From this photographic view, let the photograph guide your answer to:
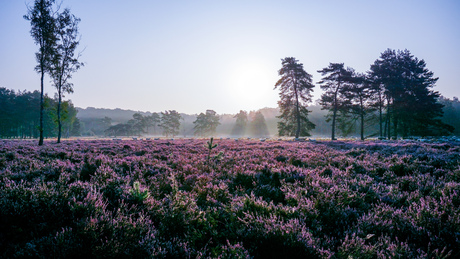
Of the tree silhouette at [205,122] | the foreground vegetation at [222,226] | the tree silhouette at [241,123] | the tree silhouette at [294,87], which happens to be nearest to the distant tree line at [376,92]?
the tree silhouette at [294,87]

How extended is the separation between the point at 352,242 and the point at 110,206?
3.57 metres

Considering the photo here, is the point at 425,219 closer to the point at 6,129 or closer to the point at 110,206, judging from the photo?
the point at 110,206

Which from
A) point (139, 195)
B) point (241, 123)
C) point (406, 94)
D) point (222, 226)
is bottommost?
point (222, 226)

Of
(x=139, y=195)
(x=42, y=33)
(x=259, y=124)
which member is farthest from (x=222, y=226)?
(x=259, y=124)

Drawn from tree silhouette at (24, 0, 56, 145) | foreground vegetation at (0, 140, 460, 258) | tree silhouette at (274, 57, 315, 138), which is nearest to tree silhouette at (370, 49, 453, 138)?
tree silhouette at (274, 57, 315, 138)

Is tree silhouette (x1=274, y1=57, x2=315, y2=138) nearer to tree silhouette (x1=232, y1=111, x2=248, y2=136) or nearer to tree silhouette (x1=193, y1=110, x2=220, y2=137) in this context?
tree silhouette (x1=193, y1=110, x2=220, y2=137)

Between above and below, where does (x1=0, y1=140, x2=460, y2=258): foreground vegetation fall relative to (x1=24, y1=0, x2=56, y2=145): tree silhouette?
below

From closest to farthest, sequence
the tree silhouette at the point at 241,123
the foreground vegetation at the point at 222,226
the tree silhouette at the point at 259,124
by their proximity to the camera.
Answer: the foreground vegetation at the point at 222,226 < the tree silhouette at the point at 259,124 < the tree silhouette at the point at 241,123

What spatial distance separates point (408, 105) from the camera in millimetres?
33969

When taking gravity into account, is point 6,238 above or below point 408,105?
below

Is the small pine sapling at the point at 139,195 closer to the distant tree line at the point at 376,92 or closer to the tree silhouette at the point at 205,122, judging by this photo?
the distant tree line at the point at 376,92

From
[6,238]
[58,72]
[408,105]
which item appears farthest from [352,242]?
[408,105]

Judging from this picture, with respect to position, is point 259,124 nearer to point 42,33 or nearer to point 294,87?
point 294,87

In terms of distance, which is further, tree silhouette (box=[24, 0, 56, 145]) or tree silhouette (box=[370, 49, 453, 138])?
tree silhouette (box=[370, 49, 453, 138])
